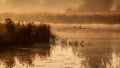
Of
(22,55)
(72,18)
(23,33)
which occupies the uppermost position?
(72,18)

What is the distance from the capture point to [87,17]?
4.04 metres

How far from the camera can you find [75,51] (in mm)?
4008

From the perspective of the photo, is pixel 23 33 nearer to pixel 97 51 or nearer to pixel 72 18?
pixel 72 18

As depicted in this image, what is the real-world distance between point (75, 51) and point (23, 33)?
1.76 ft

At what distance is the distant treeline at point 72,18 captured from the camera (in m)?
3.98

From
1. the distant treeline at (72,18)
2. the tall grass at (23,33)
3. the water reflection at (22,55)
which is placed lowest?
the water reflection at (22,55)

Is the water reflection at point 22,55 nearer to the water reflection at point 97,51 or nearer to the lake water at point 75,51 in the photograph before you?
the lake water at point 75,51

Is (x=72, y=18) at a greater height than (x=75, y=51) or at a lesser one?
greater

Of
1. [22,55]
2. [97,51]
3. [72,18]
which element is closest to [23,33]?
[22,55]

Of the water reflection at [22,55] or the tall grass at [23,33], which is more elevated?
the tall grass at [23,33]

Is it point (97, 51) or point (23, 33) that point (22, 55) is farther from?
point (97, 51)

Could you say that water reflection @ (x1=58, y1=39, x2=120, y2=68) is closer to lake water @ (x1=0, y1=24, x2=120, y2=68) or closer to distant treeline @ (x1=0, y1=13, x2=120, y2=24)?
lake water @ (x1=0, y1=24, x2=120, y2=68)

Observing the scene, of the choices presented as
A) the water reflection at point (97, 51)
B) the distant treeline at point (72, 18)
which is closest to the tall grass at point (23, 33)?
the distant treeline at point (72, 18)

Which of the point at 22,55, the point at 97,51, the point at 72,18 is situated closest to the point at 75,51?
the point at 97,51
